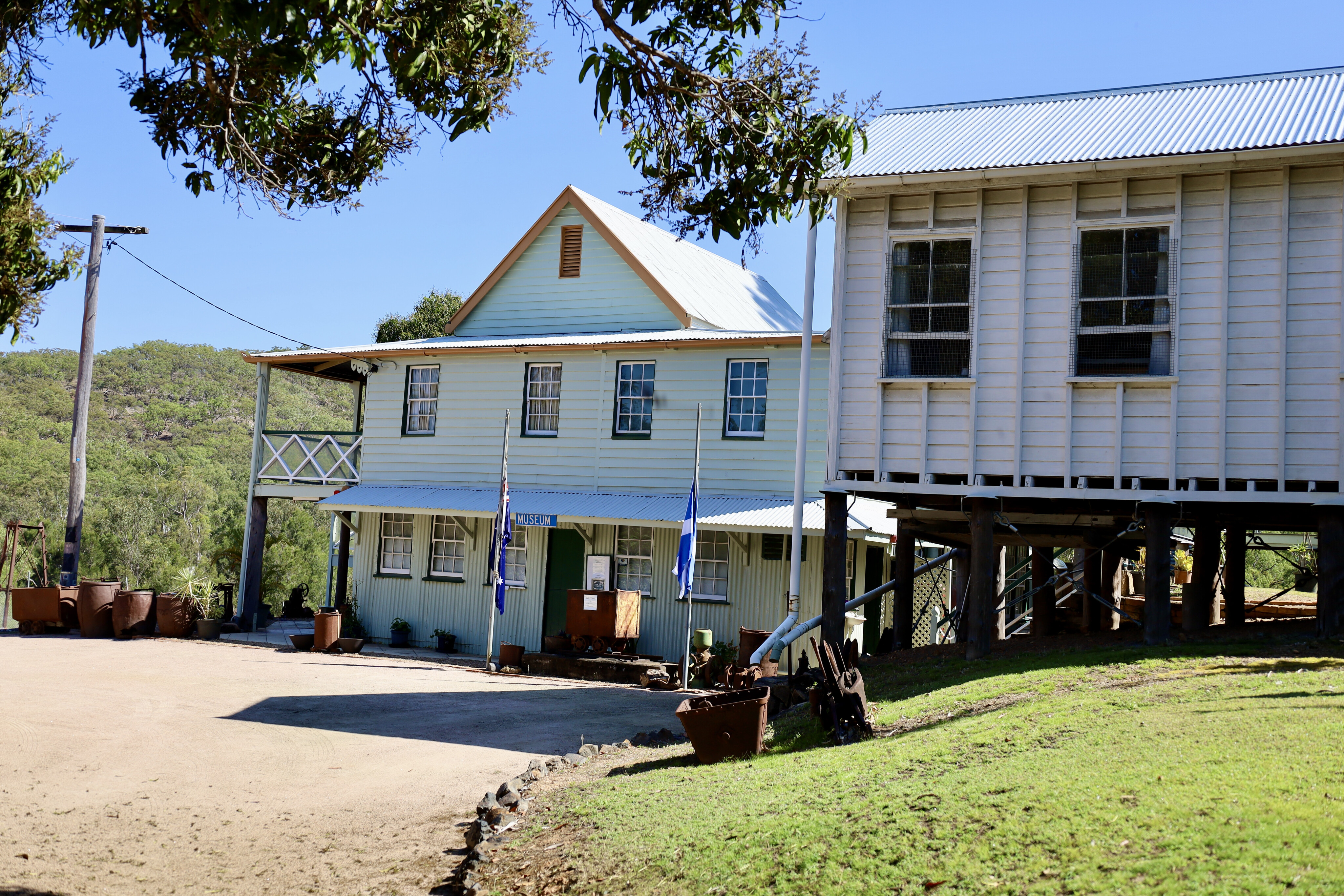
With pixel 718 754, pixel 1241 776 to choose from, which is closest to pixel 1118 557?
pixel 718 754

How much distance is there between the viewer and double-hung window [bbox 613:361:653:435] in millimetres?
22141

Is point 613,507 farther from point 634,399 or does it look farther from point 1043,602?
point 1043,602

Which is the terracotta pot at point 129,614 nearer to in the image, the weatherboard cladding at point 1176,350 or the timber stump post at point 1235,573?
the weatherboard cladding at point 1176,350

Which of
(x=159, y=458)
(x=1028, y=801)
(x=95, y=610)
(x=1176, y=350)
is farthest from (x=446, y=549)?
(x=159, y=458)

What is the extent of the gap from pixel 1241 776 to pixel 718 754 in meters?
4.62

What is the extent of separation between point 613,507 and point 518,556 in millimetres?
3071

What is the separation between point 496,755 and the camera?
11852 mm

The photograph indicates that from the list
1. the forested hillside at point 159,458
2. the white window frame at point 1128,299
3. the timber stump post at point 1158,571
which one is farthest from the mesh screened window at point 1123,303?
the forested hillside at point 159,458

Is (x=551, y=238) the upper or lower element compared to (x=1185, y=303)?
upper

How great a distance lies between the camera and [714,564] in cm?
2116

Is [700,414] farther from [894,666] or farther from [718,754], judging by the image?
[718,754]

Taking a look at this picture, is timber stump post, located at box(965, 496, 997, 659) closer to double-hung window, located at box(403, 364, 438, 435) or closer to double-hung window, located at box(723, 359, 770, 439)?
double-hung window, located at box(723, 359, 770, 439)

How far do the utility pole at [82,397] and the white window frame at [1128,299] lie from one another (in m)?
20.0

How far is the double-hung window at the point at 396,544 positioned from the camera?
2438 centimetres
